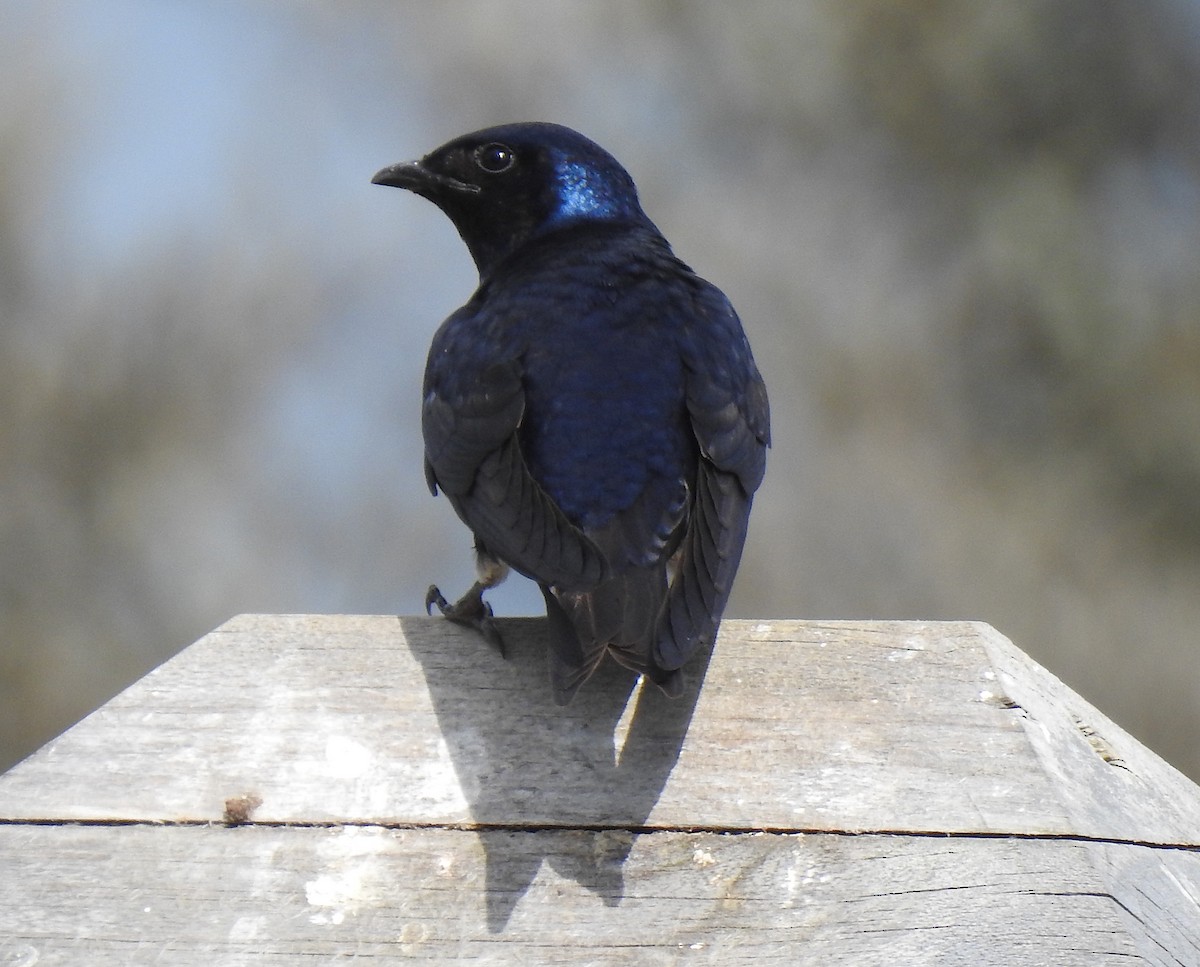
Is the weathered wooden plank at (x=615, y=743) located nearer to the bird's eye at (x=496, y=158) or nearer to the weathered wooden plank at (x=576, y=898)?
the weathered wooden plank at (x=576, y=898)

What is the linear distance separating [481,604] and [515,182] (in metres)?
1.30

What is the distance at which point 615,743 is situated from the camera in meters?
1.72

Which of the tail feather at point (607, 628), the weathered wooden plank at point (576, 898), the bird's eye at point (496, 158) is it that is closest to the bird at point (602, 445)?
the tail feather at point (607, 628)

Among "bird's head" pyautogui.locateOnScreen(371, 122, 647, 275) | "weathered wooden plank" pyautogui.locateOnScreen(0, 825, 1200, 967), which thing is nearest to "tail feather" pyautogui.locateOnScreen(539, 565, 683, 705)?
"weathered wooden plank" pyautogui.locateOnScreen(0, 825, 1200, 967)

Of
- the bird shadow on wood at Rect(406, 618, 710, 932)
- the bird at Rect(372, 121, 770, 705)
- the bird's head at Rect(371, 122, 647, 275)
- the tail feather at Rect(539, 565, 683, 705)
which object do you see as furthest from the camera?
the bird's head at Rect(371, 122, 647, 275)

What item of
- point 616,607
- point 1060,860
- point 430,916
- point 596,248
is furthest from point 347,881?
point 596,248

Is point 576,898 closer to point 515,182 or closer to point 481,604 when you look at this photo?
point 481,604

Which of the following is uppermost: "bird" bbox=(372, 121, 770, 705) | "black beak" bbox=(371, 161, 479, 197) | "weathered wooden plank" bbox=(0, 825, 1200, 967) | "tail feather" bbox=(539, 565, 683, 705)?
"black beak" bbox=(371, 161, 479, 197)

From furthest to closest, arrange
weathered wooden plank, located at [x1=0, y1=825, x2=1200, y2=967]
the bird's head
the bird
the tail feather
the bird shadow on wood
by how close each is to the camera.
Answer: the bird's head → the bird → the tail feather → the bird shadow on wood → weathered wooden plank, located at [x1=0, y1=825, x2=1200, y2=967]

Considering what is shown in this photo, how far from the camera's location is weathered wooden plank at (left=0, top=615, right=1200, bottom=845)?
1.63 meters

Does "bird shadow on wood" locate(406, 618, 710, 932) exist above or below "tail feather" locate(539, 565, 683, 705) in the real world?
below

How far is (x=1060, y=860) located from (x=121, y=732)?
3.29 feet

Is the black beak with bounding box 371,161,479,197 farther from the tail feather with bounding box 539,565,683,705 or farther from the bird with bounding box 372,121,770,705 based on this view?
the tail feather with bounding box 539,565,683,705

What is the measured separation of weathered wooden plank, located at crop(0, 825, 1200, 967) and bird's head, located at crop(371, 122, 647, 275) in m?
1.71
